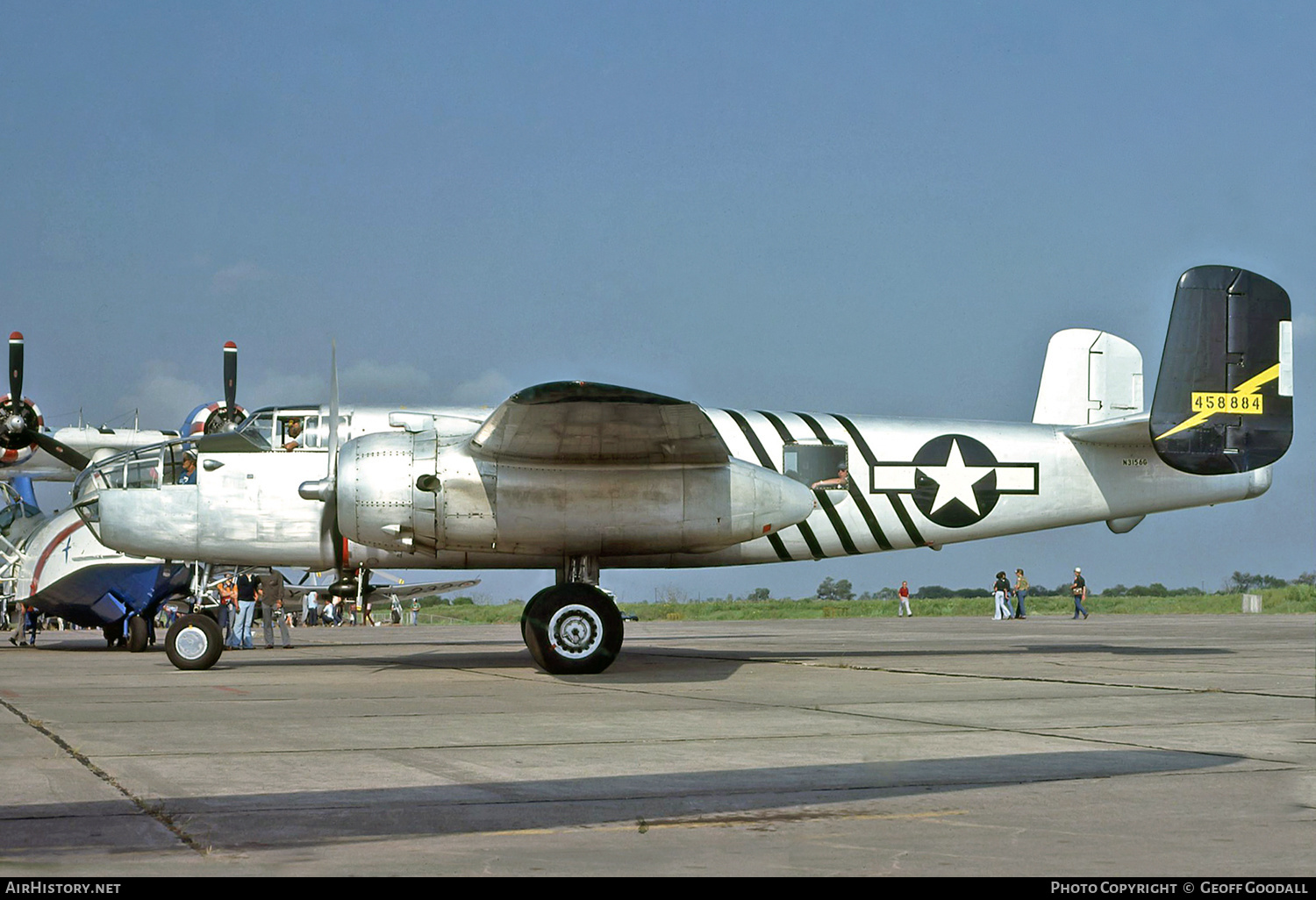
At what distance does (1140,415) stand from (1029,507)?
6.25ft

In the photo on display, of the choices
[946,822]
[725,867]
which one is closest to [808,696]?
[946,822]

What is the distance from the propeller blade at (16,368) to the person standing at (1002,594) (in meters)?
28.0

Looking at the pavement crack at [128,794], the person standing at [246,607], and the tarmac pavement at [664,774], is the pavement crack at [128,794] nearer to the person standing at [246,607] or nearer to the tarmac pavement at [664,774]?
the tarmac pavement at [664,774]

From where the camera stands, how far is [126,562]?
868 inches

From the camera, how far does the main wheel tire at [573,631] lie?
44.5 ft

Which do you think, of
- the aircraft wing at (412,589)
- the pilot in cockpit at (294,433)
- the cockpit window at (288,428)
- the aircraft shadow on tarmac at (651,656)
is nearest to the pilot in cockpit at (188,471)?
the cockpit window at (288,428)

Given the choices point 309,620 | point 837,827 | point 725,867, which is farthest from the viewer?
point 309,620

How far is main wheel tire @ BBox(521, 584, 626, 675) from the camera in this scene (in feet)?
44.5

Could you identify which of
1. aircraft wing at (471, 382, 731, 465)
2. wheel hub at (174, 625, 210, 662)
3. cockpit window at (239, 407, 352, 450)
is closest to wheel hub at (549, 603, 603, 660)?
aircraft wing at (471, 382, 731, 465)

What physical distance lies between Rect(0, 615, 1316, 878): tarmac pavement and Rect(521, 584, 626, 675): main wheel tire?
31 centimetres

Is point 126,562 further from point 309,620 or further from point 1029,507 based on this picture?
point 309,620

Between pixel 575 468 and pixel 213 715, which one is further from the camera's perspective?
pixel 575 468

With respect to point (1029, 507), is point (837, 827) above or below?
below

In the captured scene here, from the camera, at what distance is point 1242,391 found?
1580cm
